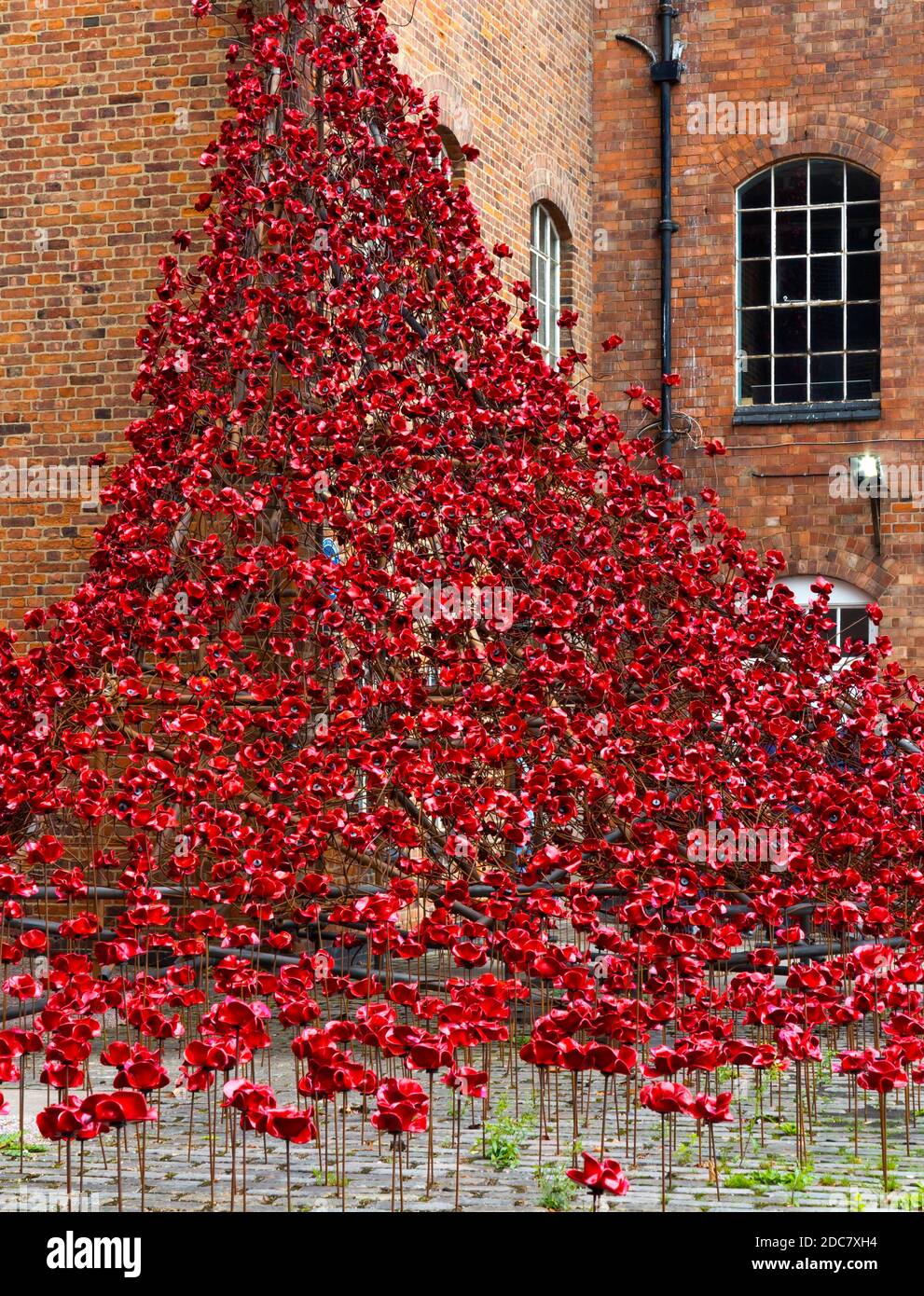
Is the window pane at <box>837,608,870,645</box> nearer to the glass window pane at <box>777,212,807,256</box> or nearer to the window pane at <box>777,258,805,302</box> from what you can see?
the window pane at <box>777,258,805,302</box>

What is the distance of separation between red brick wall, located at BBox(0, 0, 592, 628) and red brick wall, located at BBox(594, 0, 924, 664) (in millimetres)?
6217

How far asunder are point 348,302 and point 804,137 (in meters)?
7.63

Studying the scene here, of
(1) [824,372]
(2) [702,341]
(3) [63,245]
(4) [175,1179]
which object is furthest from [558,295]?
(4) [175,1179]

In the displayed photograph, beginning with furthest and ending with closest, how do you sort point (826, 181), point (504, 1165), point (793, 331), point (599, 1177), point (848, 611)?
point (793, 331) < point (826, 181) < point (848, 611) < point (504, 1165) < point (599, 1177)

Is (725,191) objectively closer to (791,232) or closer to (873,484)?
(791,232)

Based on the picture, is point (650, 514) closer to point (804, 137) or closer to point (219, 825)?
point (219, 825)

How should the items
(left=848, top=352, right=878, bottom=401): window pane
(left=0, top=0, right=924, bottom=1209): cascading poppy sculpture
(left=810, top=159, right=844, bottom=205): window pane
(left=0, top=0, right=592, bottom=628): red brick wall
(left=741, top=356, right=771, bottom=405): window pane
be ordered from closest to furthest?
(left=0, top=0, right=924, bottom=1209): cascading poppy sculpture → (left=0, top=0, right=592, bottom=628): red brick wall → (left=848, top=352, right=878, bottom=401): window pane → (left=810, top=159, right=844, bottom=205): window pane → (left=741, top=356, right=771, bottom=405): window pane

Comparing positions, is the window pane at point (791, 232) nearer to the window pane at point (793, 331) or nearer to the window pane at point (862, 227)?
the window pane at point (862, 227)

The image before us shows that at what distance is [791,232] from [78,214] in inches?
282

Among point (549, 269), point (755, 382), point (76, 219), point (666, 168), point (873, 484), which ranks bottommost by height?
point (873, 484)

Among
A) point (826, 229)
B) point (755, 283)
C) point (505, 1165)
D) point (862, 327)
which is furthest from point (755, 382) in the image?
point (505, 1165)

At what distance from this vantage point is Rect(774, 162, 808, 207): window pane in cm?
1412

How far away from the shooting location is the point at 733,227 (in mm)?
14125

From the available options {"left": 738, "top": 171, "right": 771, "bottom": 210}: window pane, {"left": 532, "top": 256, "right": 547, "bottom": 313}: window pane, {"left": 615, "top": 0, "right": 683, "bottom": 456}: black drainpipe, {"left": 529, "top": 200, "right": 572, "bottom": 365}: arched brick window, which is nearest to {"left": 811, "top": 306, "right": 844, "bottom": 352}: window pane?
{"left": 738, "top": 171, "right": 771, "bottom": 210}: window pane
